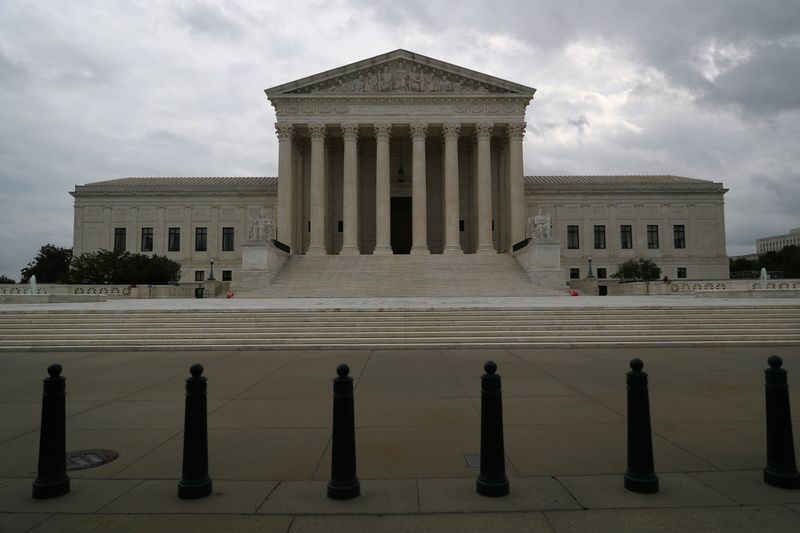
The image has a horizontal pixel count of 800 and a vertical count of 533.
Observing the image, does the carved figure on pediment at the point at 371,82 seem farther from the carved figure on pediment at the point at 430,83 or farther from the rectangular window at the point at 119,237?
the rectangular window at the point at 119,237

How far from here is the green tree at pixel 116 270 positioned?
42156 mm

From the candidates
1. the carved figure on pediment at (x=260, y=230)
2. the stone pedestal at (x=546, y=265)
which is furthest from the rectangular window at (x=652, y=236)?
the carved figure on pediment at (x=260, y=230)

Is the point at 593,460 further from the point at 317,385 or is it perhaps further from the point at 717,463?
the point at 317,385

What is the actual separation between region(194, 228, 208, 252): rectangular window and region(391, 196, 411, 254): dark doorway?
21.2m

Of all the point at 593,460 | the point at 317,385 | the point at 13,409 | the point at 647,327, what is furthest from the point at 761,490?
the point at 647,327

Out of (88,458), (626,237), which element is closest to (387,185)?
(626,237)

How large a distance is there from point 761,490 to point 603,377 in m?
5.59

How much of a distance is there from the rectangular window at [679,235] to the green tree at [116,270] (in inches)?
2081

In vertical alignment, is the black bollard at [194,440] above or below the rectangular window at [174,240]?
below

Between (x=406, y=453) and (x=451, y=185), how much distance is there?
1592 inches

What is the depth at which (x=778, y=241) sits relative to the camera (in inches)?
6885

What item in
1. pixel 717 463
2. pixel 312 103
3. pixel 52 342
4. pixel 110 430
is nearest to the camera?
pixel 717 463

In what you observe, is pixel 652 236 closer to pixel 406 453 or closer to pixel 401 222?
pixel 401 222

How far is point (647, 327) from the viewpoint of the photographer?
1716 cm
